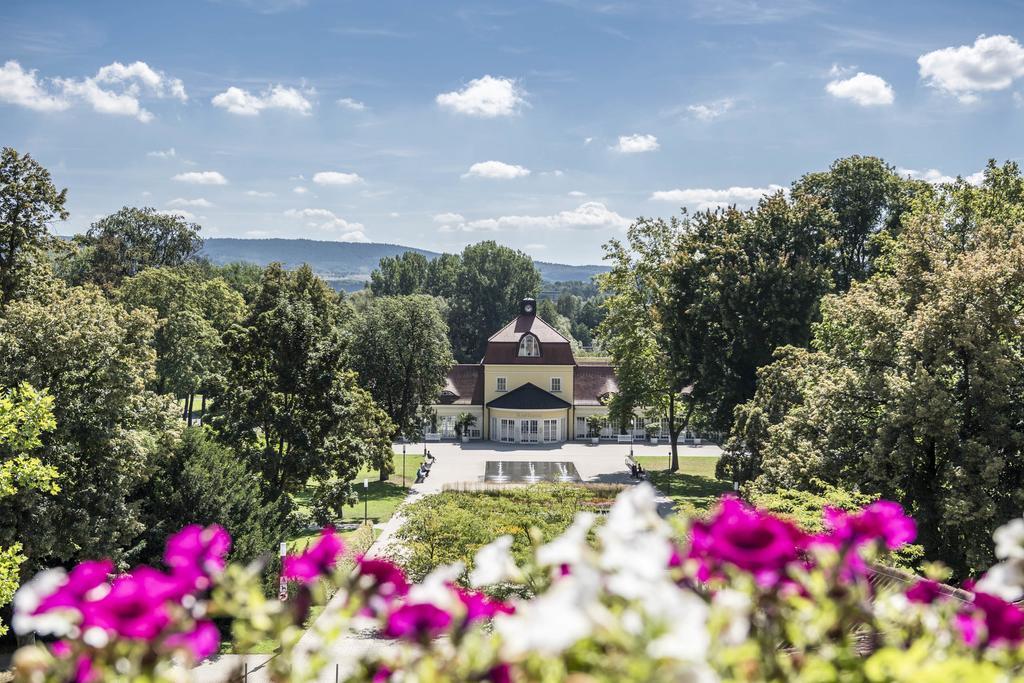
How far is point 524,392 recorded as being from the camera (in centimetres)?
5456

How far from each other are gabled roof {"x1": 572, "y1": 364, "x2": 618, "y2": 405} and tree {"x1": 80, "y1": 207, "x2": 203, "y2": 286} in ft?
108

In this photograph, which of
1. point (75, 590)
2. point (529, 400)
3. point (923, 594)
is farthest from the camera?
point (529, 400)

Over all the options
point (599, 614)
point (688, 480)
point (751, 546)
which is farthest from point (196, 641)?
point (688, 480)

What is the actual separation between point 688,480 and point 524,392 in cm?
1718

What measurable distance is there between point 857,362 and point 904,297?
212 centimetres

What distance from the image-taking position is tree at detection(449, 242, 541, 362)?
282 ft

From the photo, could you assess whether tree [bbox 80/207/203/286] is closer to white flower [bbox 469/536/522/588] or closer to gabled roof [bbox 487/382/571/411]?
gabled roof [bbox 487/382/571/411]

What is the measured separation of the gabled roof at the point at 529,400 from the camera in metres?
53.3

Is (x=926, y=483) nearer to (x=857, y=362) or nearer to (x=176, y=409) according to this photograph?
(x=857, y=362)

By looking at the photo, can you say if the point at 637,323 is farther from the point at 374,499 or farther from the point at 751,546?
the point at 751,546

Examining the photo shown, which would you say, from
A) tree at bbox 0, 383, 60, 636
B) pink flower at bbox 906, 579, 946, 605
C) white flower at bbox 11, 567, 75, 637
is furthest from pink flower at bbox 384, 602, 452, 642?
Answer: tree at bbox 0, 383, 60, 636

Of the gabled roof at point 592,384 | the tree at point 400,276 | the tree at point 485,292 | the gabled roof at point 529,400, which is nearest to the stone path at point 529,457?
the gabled roof at point 529,400

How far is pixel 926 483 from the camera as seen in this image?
18.7 meters

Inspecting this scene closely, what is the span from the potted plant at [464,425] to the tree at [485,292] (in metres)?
28.7
